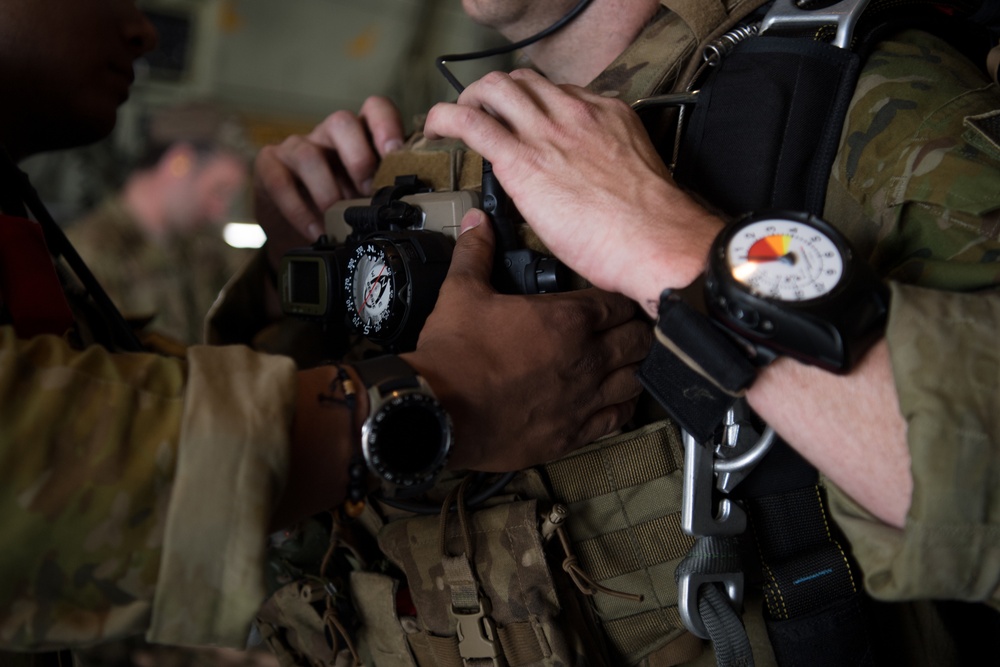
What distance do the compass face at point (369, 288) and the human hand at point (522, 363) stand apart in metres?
0.09

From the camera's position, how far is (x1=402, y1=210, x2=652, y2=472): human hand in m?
0.82

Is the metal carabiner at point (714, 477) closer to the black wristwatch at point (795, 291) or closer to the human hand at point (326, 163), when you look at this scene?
the black wristwatch at point (795, 291)

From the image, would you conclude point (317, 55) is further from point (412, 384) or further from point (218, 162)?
point (412, 384)

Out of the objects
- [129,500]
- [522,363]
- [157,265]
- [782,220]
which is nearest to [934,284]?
[782,220]

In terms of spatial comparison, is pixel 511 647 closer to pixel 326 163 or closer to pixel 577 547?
pixel 577 547

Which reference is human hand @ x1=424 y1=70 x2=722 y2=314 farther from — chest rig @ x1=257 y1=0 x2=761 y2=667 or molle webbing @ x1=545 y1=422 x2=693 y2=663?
molle webbing @ x1=545 y1=422 x2=693 y2=663

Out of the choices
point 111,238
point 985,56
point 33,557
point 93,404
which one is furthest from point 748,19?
point 111,238

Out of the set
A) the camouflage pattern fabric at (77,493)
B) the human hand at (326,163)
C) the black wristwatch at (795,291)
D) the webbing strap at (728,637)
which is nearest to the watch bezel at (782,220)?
the black wristwatch at (795,291)

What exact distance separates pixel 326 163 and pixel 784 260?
1.04 m

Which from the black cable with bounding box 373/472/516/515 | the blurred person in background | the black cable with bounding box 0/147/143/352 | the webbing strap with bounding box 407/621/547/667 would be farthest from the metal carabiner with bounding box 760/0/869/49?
the blurred person in background

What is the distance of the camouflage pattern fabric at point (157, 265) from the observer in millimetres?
3326

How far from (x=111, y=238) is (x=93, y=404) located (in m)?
3.20

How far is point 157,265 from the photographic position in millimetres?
3436

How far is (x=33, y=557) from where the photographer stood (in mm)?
625
